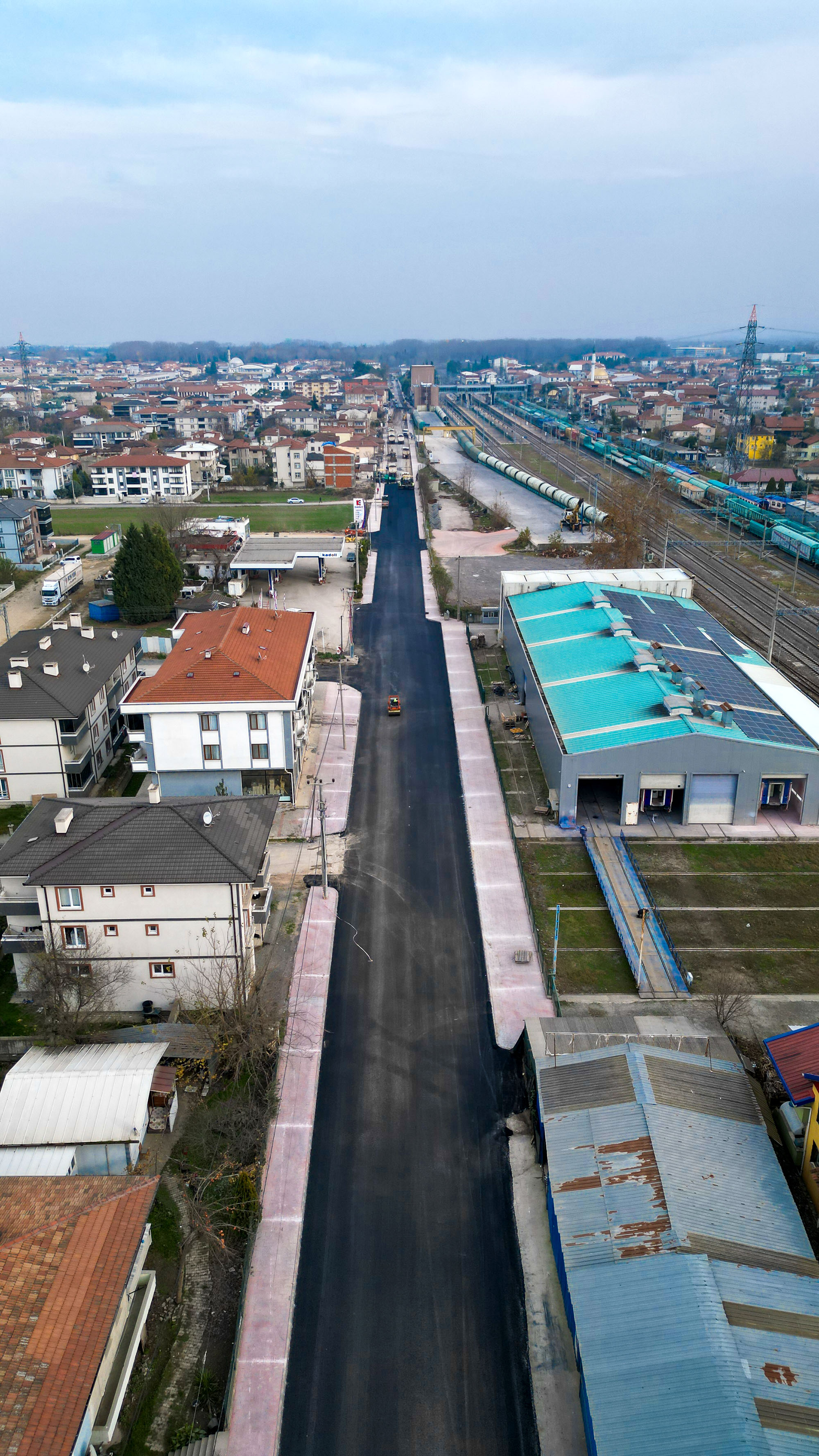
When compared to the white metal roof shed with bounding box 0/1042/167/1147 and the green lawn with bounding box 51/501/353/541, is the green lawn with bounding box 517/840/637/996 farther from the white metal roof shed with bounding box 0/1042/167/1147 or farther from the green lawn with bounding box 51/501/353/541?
the green lawn with bounding box 51/501/353/541

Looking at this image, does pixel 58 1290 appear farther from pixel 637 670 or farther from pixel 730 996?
pixel 637 670

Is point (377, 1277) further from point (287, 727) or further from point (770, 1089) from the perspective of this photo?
point (287, 727)

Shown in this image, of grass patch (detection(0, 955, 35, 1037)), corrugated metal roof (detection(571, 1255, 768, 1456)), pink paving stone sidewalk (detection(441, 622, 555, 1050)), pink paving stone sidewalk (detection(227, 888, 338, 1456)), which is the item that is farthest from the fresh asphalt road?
grass patch (detection(0, 955, 35, 1037))

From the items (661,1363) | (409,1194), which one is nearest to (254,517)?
(409,1194)

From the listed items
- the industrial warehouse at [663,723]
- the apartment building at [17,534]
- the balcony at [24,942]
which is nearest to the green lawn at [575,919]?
the industrial warehouse at [663,723]

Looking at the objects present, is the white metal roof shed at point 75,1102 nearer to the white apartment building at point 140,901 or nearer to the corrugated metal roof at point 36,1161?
the corrugated metal roof at point 36,1161

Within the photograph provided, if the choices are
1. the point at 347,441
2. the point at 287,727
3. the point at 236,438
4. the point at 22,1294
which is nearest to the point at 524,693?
→ the point at 287,727
